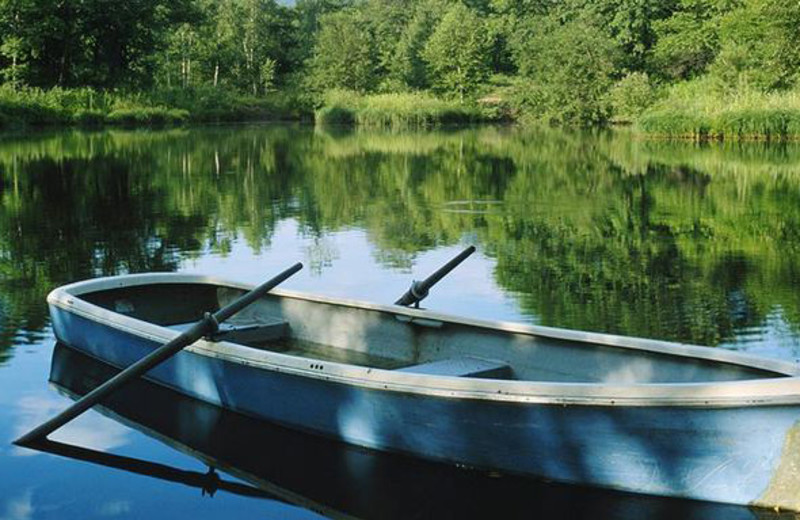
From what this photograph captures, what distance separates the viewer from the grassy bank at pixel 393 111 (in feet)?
202

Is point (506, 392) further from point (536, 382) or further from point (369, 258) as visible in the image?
point (369, 258)

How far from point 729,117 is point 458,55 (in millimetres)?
30836

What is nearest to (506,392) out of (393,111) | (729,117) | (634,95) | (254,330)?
(254,330)

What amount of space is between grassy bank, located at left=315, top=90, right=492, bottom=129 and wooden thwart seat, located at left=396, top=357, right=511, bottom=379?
5298 cm

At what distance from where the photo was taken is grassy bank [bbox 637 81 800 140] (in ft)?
128

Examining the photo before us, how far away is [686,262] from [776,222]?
14.5 feet

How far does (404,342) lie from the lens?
8234 millimetres

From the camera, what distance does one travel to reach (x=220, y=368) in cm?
Answer: 743

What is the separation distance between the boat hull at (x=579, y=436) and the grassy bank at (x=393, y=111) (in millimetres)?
53798

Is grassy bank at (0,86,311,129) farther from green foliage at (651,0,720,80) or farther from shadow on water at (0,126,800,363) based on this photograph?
green foliage at (651,0,720,80)

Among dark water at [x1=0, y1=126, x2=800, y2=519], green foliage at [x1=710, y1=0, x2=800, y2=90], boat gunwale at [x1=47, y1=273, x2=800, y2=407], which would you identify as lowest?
dark water at [x1=0, y1=126, x2=800, y2=519]

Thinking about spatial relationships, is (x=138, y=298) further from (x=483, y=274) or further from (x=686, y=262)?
(x=686, y=262)

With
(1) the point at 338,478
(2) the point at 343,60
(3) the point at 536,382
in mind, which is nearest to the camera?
(3) the point at 536,382

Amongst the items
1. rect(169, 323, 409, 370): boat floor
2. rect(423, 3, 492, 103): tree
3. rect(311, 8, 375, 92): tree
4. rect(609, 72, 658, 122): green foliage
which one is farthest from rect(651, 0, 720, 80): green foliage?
rect(169, 323, 409, 370): boat floor
